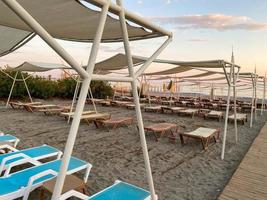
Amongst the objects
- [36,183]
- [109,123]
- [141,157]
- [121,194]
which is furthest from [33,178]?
[109,123]

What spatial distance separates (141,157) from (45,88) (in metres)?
14.9

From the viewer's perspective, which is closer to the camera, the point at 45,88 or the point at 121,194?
the point at 121,194

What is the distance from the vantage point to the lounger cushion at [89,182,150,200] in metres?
3.18

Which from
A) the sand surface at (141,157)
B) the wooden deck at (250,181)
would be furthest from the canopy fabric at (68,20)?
the wooden deck at (250,181)

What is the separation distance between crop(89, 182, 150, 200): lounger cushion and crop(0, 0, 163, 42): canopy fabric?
2.15 m

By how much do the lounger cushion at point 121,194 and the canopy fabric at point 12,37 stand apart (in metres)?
2.72

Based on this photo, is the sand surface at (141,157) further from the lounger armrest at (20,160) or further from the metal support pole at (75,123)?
the metal support pole at (75,123)

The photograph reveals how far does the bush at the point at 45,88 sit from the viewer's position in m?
16.4

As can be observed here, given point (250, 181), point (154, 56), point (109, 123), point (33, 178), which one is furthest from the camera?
point (109, 123)

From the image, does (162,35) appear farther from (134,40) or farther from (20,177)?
(20,177)

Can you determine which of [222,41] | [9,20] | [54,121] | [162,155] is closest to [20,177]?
[9,20]

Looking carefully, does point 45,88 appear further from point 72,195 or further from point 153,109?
point 72,195

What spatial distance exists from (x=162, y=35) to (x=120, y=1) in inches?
35.0

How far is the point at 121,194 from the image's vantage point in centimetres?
329
